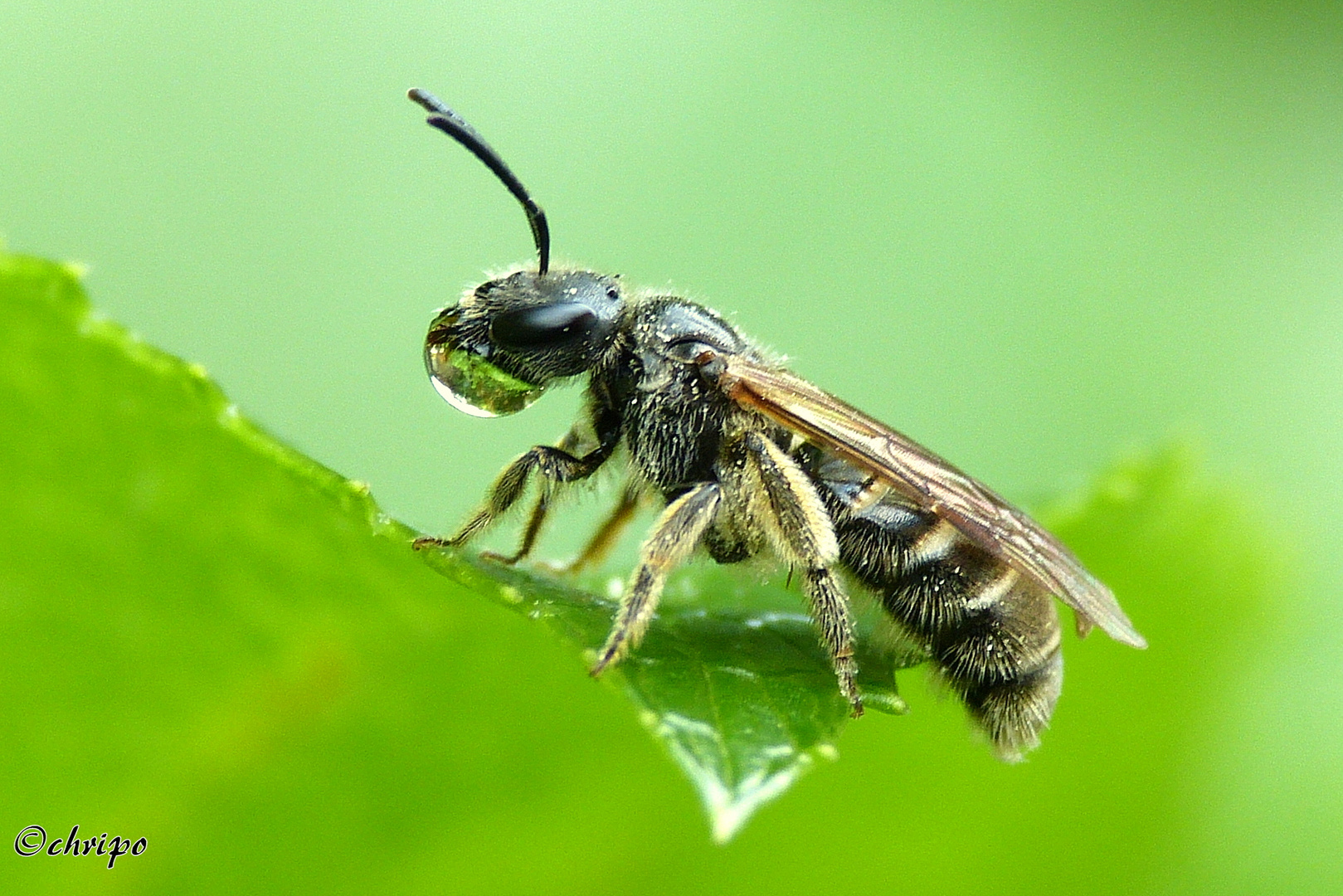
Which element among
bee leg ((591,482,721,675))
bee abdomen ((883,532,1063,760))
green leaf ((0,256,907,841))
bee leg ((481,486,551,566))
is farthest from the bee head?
bee abdomen ((883,532,1063,760))

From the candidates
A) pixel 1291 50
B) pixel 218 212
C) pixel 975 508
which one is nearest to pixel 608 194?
pixel 218 212

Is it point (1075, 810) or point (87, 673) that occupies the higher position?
point (87, 673)

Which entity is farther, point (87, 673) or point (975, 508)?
point (975, 508)

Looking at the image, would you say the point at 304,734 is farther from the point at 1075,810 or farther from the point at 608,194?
the point at 608,194

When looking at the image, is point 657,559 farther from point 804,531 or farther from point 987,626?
point 987,626

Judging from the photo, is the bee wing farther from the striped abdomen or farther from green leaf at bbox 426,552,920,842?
green leaf at bbox 426,552,920,842

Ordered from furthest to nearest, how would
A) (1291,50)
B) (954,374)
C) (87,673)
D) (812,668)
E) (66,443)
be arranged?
(1291,50) < (954,374) < (812,668) < (87,673) < (66,443)

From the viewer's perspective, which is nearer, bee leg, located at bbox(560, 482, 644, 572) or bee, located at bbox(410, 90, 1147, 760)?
bee, located at bbox(410, 90, 1147, 760)
